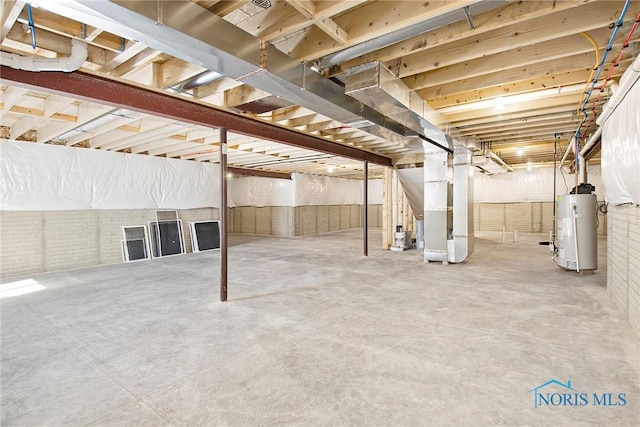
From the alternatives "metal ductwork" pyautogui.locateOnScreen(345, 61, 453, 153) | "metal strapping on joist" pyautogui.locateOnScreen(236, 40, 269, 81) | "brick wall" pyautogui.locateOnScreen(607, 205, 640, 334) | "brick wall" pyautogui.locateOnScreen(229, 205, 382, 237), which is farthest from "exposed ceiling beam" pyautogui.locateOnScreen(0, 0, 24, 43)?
"brick wall" pyautogui.locateOnScreen(229, 205, 382, 237)

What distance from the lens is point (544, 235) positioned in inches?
383

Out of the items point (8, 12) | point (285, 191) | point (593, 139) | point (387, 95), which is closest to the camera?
point (8, 12)

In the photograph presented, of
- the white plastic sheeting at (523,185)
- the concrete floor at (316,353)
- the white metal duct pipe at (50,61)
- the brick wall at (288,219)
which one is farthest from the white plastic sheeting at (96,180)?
the white plastic sheeting at (523,185)

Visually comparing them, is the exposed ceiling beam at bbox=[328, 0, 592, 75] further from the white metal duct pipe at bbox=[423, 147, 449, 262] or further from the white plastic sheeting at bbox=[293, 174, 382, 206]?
the white plastic sheeting at bbox=[293, 174, 382, 206]

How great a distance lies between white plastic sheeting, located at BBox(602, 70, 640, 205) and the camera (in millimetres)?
2162

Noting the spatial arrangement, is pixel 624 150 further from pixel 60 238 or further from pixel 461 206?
pixel 60 238

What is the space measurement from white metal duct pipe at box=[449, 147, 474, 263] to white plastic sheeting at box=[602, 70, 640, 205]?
91.1 inches

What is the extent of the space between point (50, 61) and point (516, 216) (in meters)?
12.1

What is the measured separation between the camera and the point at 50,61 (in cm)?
202

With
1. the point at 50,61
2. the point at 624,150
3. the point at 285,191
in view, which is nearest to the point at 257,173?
the point at 285,191

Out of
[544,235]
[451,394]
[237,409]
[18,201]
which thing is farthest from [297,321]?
[544,235]

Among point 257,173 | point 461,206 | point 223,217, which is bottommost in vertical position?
point 223,217

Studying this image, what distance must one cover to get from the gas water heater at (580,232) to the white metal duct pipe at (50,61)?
19.7 ft

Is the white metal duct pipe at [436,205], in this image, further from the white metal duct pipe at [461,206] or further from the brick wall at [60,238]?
the brick wall at [60,238]
